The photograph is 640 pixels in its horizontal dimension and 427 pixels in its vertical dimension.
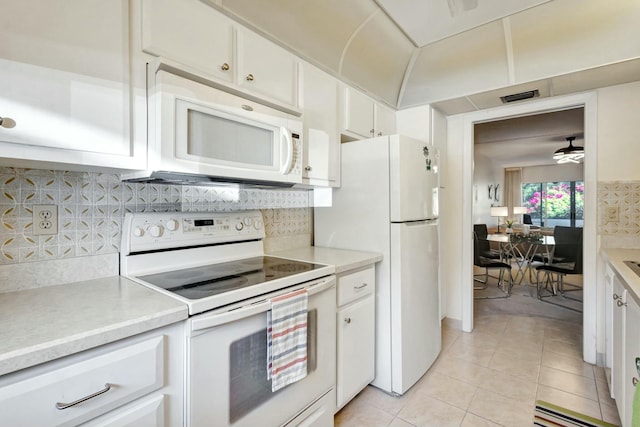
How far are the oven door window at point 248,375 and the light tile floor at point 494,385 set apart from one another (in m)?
0.75

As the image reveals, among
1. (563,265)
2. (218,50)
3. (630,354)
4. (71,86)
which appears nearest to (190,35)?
(218,50)

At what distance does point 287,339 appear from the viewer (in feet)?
4.16

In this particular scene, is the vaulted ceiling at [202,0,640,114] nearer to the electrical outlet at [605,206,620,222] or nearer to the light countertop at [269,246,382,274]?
the electrical outlet at [605,206,620,222]

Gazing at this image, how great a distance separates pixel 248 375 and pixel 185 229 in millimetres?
757

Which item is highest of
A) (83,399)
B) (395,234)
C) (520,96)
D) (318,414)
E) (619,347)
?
(520,96)

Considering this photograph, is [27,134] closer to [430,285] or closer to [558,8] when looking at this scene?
[430,285]

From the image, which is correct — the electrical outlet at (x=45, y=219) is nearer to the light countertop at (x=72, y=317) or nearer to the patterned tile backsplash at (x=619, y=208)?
the light countertop at (x=72, y=317)

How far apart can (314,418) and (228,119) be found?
1442 millimetres

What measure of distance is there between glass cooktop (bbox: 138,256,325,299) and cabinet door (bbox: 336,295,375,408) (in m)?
0.41

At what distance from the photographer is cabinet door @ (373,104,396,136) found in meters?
2.49

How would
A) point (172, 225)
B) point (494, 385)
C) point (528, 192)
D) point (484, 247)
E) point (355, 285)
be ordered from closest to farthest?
point (172, 225)
point (355, 285)
point (494, 385)
point (484, 247)
point (528, 192)

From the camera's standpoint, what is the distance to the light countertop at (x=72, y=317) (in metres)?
0.71

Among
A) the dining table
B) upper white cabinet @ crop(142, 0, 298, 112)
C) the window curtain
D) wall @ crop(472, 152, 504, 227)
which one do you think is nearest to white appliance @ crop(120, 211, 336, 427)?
upper white cabinet @ crop(142, 0, 298, 112)

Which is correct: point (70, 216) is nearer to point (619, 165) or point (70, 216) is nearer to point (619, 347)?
point (619, 347)
